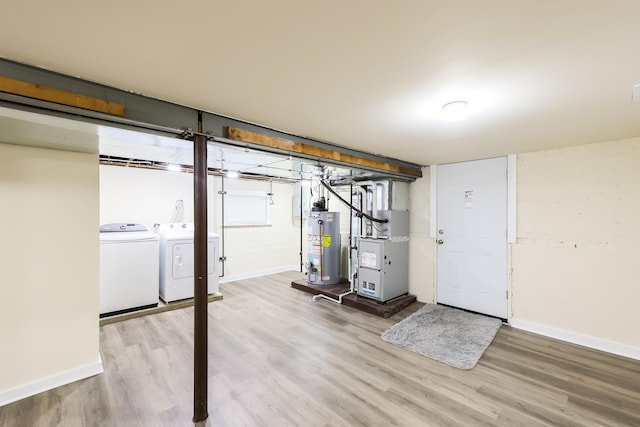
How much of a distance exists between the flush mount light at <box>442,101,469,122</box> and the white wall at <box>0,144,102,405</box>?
9.66 feet

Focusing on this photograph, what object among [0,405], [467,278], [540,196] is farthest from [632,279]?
[0,405]

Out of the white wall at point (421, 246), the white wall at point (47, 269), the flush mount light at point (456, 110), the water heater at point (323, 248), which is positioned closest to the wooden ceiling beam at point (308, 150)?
the white wall at point (421, 246)

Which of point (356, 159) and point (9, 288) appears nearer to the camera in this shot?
point (9, 288)

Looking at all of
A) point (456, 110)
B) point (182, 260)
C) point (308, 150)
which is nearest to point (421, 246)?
point (308, 150)

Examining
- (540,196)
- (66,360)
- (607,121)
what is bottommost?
(66,360)

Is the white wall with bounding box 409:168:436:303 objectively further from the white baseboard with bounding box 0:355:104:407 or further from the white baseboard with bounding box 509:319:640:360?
the white baseboard with bounding box 0:355:104:407

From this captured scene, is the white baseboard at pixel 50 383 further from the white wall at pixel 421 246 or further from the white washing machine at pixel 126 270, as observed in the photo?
the white wall at pixel 421 246

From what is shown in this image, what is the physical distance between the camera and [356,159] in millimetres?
3252

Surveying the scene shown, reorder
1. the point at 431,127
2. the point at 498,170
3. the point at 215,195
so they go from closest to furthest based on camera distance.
→ the point at 431,127, the point at 498,170, the point at 215,195

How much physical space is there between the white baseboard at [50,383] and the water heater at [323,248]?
313cm

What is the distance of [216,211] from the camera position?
522cm

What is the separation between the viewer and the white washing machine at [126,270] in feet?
11.4

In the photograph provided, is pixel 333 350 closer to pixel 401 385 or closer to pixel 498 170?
pixel 401 385

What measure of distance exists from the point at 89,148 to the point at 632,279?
528cm
